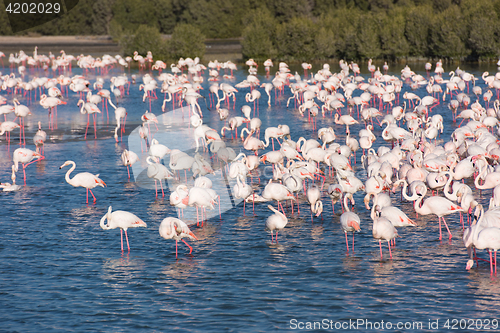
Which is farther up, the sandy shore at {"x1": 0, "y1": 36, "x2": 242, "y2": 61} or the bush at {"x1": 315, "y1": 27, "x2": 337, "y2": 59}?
the sandy shore at {"x1": 0, "y1": 36, "x2": 242, "y2": 61}

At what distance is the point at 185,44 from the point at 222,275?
45.5 metres

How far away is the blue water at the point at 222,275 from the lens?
330 inches

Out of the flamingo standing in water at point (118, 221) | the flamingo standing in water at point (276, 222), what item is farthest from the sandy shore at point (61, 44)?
the flamingo standing in water at point (276, 222)

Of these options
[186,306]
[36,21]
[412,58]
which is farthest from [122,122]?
[36,21]

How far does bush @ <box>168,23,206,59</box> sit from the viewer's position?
175ft

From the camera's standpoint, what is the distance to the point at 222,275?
9859 millimetres

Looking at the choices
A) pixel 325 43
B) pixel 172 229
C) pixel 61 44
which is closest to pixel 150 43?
pixel 325 43

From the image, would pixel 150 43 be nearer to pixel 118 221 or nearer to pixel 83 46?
pixel 83 46

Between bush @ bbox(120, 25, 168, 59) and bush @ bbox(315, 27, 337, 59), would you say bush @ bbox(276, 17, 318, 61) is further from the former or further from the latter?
bush @ bbox(120, 25, 168, 59)

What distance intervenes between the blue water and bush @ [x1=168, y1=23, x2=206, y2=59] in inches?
1589

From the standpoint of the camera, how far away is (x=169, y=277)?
9.77 metres

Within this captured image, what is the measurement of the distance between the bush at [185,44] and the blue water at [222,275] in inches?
1589

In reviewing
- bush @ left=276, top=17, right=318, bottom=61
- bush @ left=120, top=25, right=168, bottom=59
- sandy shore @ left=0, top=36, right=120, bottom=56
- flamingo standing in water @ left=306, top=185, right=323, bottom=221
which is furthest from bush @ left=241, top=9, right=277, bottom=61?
flamingo standing in water @ left=306, top=185, right=323, bottom=221

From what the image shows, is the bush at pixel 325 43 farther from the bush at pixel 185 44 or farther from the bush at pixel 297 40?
the bush at pixel 185 44
